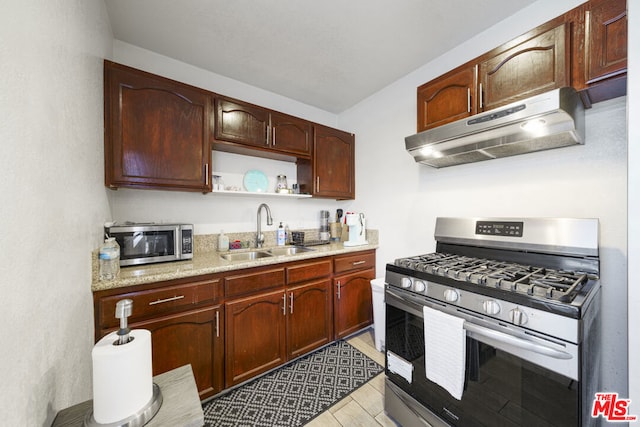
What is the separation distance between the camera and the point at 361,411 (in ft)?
4.90

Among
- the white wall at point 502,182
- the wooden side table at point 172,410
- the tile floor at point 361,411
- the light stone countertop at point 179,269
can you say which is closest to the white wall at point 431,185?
the white wall at point 502,182

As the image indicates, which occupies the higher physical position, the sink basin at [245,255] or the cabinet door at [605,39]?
the cabinet door at [605,39]

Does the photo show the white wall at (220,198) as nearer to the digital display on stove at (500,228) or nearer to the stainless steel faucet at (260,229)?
the stainless steel faucet at (260,229)

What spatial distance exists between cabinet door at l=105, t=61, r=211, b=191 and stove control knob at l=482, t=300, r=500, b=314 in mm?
1904

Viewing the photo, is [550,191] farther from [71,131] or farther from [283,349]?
[71,131]

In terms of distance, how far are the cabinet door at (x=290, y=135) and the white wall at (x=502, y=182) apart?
0.71 metres

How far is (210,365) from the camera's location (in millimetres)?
1547

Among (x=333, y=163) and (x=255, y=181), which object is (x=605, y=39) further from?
(x=255, y=181)

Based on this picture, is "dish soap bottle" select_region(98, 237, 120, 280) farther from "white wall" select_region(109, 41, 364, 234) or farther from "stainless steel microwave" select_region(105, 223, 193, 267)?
"white wall" select_region(109, 41, 364, 234)

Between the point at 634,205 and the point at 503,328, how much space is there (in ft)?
1.98

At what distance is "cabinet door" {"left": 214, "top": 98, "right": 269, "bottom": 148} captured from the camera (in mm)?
1916

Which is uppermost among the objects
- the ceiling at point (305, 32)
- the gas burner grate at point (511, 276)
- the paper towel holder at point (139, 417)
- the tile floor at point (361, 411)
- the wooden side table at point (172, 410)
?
the ceiling at point (305, 32)

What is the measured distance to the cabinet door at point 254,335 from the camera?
162 centimetres

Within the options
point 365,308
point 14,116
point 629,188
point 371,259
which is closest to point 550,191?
point 629,188
